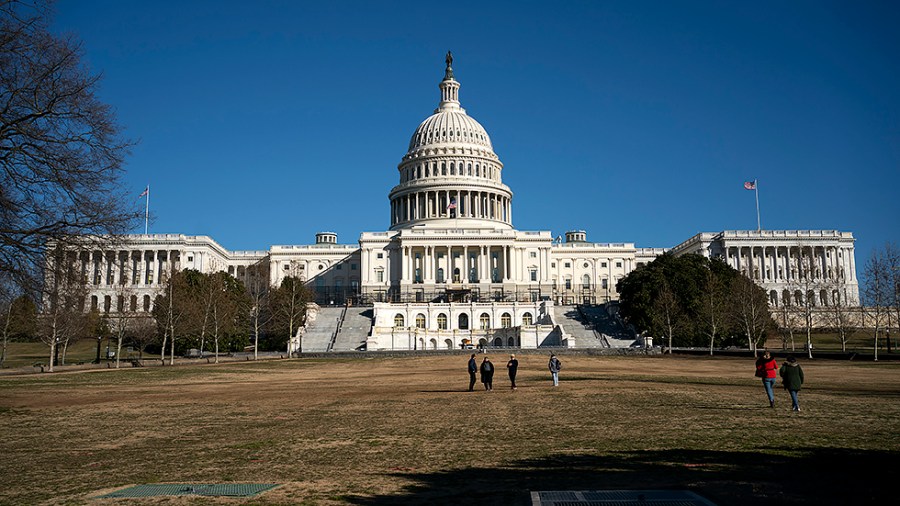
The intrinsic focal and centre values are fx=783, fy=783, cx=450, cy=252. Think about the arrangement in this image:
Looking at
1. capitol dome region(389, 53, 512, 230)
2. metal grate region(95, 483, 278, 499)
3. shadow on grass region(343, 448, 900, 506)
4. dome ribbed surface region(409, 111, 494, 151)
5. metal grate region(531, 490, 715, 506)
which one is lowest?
metal grate region(95, 483, 278, 499)

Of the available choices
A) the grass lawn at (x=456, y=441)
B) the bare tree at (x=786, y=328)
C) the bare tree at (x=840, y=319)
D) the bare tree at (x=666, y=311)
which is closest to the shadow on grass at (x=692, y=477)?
the grass lawn at (x=456, y=441)

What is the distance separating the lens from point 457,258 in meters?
137

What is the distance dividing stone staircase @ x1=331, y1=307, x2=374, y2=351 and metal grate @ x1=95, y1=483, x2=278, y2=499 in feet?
244

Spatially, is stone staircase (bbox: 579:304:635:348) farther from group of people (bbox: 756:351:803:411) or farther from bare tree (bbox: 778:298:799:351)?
group of people (bbox: 756:351:803:411)

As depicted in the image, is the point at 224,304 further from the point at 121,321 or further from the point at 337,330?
the point at 337,330

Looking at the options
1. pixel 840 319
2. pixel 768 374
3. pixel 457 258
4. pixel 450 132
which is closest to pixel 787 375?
pixel 768 374

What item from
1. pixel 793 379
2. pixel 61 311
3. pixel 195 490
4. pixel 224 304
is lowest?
pixel 195 490

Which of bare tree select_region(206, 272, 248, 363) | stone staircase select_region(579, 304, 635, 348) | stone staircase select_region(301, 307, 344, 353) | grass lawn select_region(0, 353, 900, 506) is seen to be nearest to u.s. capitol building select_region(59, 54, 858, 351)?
stone staircase select_region(301, 307, 344, 353)

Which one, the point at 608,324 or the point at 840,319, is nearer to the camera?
the point at 840,319

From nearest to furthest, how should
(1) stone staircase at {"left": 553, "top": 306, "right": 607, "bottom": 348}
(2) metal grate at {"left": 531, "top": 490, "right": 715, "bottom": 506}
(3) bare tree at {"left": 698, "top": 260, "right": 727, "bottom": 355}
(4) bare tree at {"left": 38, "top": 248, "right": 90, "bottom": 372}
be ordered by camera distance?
(2) metal grate at {"left": 531, "top": 490, "right": 715, "bottom": 506}, (4) bare tree at {"left": 38, "top": 248, "right": 90, "bottom": 372}, (3) bare tree at {"left": 698, "top": 260, "right": 727, "bottom": 355}, (1) stone staircase at {"left": 553, "top": 306, "right": 607, "bottom": 348}

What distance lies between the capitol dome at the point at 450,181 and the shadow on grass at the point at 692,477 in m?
128

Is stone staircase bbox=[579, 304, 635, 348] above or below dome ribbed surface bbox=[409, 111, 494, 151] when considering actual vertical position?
below

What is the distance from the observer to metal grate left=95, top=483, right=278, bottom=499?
42.6 feet

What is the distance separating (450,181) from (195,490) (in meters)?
139
